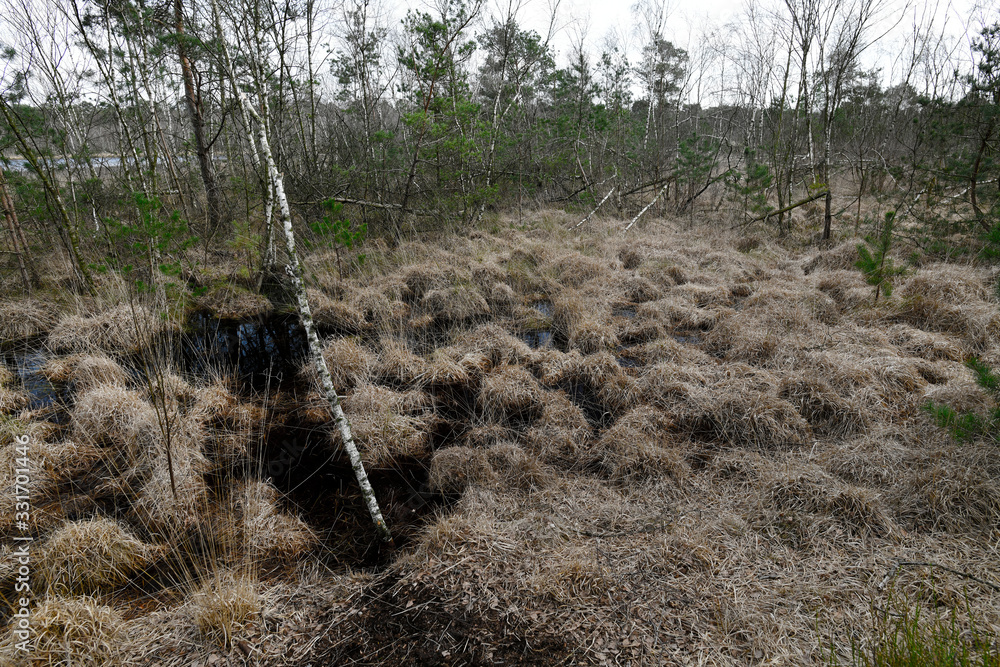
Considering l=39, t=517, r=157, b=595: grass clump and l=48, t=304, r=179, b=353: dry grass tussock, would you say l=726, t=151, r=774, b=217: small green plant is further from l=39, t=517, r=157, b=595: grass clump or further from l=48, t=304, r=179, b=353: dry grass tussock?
l=39, t=517, r=157, b=595: grass clump

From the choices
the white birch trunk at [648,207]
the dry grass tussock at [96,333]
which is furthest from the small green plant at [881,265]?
the dry grass tussock at [96,333]

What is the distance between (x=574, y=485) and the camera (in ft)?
11.1

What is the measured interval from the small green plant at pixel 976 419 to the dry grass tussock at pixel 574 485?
0.10 metres

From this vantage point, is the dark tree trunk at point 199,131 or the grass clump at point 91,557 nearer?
the grass clump at point 91,557

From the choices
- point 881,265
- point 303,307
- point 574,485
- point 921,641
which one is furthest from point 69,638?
point 881,265

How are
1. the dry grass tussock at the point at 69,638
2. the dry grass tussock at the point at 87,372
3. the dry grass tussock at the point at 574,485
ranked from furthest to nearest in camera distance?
1. the dry grass tussock at the point at 87,372
2. the dry grass tussock at the point at 574,485
3. the dry grass tussock at the point at 69,638

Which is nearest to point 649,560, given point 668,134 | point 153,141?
point 153,141

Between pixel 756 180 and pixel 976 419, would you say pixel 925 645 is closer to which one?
pixel 976 419

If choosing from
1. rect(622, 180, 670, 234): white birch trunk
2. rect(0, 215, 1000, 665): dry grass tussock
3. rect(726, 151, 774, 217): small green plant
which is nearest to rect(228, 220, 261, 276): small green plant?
rect(0, 215, 1000, 665): dry grass tussock

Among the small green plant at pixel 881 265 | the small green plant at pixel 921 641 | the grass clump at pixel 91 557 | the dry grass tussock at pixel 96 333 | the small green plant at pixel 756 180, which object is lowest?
the grass clump at pixel 91 557

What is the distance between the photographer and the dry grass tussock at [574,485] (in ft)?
7.50

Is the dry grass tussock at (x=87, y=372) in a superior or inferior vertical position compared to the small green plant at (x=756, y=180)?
inferior

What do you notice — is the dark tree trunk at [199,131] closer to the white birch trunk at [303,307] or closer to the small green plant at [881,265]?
the white birch trunk at [303,307]

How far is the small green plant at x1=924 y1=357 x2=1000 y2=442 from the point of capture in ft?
8.54
